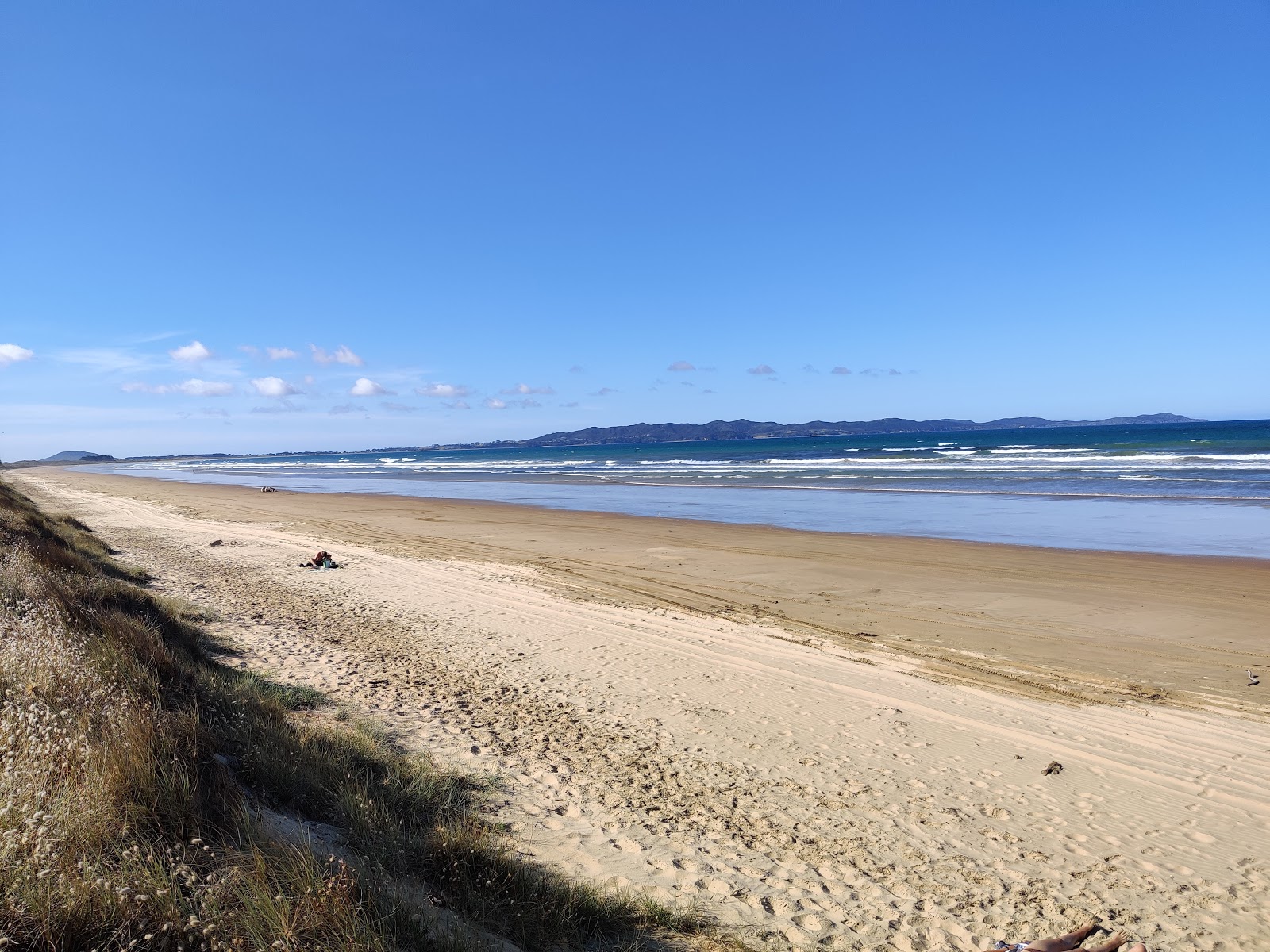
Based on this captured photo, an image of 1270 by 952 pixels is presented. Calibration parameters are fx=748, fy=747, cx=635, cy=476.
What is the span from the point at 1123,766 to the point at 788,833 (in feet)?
9.94

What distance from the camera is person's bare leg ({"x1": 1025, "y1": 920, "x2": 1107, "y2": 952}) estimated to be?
336cm

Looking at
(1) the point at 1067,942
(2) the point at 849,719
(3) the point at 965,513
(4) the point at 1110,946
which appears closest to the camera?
(4) the point at 1110,946

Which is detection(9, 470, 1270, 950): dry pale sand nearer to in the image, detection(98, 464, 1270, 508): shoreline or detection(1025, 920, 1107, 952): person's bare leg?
detection(1025, 920, 1107, 952): person's bare leg

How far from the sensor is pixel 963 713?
710cm

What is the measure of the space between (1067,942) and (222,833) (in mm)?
3822

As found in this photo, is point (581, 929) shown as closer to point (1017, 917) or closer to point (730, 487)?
point (1017, 917)

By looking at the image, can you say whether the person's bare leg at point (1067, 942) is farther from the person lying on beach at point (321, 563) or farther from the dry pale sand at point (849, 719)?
the person lying on beach at point (321, 563)

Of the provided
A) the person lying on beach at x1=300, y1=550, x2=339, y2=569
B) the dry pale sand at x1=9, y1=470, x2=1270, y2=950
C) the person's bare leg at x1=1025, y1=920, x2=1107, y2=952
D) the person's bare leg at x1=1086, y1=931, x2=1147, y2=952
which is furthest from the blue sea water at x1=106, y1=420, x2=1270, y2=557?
the person's bare leg at x1=1086, y1=931, x2=1147, y2=952

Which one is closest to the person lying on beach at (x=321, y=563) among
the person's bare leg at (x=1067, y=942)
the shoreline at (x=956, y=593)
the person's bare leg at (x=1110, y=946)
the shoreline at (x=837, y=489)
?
the shoreline at (x=956, y=593)

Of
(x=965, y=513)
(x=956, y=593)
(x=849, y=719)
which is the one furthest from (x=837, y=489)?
(x=849, y=719)

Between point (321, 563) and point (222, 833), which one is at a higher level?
point (222, 833)

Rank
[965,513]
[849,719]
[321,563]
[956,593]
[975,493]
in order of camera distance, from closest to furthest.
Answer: [849,719]
[956,593]
[321,563]
[965,513]
[975,493]

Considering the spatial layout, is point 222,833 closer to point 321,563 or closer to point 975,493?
point 321,563

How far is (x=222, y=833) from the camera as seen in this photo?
3178 mm
